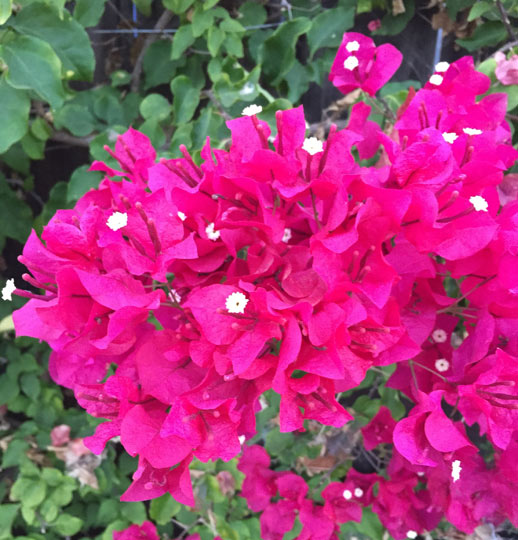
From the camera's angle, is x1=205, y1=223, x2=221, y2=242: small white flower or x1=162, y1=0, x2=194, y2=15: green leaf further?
x1=162, y1=0, x2=194, y2=15: green leaf

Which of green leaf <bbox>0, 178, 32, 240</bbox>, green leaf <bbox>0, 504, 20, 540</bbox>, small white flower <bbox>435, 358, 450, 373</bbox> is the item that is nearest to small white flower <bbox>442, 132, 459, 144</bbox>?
small white flower <bbox>435, 358, 450, 373</bbox>

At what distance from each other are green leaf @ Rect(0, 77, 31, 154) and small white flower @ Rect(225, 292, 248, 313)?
1.83 feet

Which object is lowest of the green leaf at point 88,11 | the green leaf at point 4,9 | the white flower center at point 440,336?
the white flower center at point 440,336

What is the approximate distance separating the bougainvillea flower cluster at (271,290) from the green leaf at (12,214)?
0.79 metres

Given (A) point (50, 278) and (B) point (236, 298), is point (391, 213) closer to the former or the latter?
(B) point (236, 298)

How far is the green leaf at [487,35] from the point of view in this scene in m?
1.03

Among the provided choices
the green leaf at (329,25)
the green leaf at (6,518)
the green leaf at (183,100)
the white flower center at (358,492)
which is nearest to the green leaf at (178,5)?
the green leaf at (183,100)

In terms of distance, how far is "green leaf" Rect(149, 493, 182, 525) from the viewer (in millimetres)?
1134

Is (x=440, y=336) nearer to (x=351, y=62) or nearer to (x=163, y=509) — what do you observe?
(x=351, y=62)

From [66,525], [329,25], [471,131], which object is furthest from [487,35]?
Answer: [66,525]

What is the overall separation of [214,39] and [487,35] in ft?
1.71

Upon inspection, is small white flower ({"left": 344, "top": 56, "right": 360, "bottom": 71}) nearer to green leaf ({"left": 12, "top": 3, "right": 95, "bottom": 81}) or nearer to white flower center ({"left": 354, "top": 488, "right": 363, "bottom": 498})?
green leaf ({"left": 12, "top": 3, "right": 95, "bottom": 81})

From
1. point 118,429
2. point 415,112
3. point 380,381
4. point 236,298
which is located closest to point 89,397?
point 118,429

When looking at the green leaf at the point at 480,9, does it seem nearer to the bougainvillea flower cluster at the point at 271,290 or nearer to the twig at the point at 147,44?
the bougainvillea flower cluster at the point at 271,290
